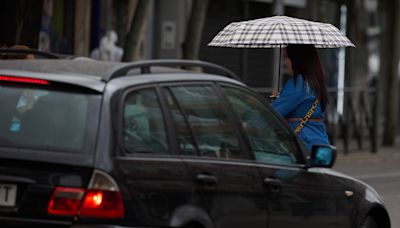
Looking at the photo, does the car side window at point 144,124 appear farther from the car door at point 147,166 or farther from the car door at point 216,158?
the car door at point 216,158

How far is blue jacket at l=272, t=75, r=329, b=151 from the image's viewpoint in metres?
8.98

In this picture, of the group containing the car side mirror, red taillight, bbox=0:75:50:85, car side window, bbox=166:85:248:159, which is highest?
red taillight, bbox=0:75:50:85

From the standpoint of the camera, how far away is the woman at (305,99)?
898cm

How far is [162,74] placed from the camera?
7.00 m

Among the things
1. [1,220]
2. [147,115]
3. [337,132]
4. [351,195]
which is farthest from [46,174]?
[337,132]

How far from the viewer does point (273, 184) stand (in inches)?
→ 294

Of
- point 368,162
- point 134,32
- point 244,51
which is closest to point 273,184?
point 134,32

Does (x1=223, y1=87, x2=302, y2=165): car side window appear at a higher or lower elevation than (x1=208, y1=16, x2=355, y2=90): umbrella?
lower

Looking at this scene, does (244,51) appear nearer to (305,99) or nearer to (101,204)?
(305,99)

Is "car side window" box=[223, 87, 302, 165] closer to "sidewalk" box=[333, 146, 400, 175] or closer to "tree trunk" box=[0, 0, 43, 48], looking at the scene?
"tree trunk" box=[0, 0, 43, 48]

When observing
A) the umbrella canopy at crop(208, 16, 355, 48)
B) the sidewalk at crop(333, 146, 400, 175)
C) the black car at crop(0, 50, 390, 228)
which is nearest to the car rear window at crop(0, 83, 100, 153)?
the black car at crop(0, 50, 390, 228)

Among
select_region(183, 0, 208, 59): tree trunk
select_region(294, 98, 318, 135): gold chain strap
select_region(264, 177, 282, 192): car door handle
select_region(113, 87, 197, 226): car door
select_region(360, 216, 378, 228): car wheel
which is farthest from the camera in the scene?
select_region(183, 0, 208, 59): tree trunk

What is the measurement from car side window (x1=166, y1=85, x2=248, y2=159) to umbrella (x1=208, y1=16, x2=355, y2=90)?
2219 mm

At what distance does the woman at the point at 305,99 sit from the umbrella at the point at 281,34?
324mm
